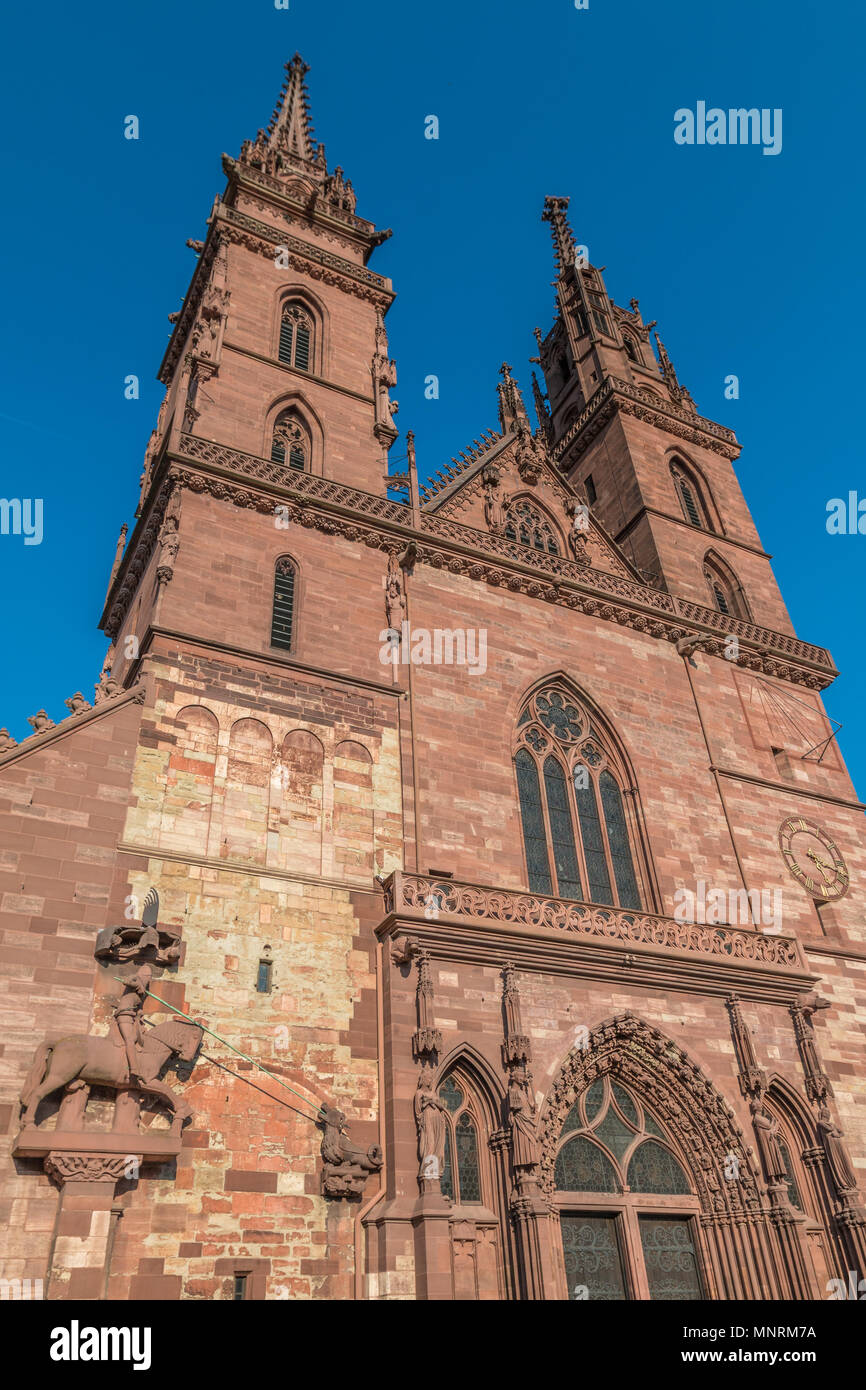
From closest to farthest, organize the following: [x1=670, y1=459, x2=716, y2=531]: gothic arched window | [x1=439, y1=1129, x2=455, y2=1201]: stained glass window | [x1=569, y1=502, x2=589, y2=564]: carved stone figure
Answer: [x1=439, y1=1129, x2=455, y2=1201]: stained glass window < [x1=569, y1=502, x2=589, y2=564]: carved stone figure < [x1=670, y1=459, x2=716, y2=531]: gothic arched window

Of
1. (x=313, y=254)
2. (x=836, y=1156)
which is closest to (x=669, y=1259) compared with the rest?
(x=836, y=1156)

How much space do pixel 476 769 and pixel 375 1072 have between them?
515cm

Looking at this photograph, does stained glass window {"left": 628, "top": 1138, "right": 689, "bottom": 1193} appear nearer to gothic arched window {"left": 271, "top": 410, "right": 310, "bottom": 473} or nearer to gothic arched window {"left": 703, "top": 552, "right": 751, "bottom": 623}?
gothic arched window {"left": 271, "top": 410, "right": 310, "bottom": 473}

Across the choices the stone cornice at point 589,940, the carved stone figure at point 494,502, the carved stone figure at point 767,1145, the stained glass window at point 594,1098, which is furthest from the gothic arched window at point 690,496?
the stained glass window at point 594,1098

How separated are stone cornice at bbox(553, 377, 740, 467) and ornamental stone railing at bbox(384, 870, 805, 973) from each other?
14.9 meters

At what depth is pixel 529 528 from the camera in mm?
21297

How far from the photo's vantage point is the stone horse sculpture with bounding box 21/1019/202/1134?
985 centimetres

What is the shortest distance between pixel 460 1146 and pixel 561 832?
5.75 meters

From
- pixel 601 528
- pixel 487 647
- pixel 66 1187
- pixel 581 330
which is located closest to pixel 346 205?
pixel 581 330

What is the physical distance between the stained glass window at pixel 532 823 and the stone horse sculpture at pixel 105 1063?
6.32 m

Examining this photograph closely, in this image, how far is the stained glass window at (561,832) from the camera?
15.9m

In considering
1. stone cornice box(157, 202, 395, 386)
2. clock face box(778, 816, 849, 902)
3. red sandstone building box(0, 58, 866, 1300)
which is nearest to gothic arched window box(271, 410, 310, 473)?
red sandstone building box(0, 58, 866, 1300)

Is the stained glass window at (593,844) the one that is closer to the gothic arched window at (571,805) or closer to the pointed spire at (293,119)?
the gothic arched window at (571,805)

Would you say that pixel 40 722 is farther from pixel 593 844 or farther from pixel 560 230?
pixel 560 230
